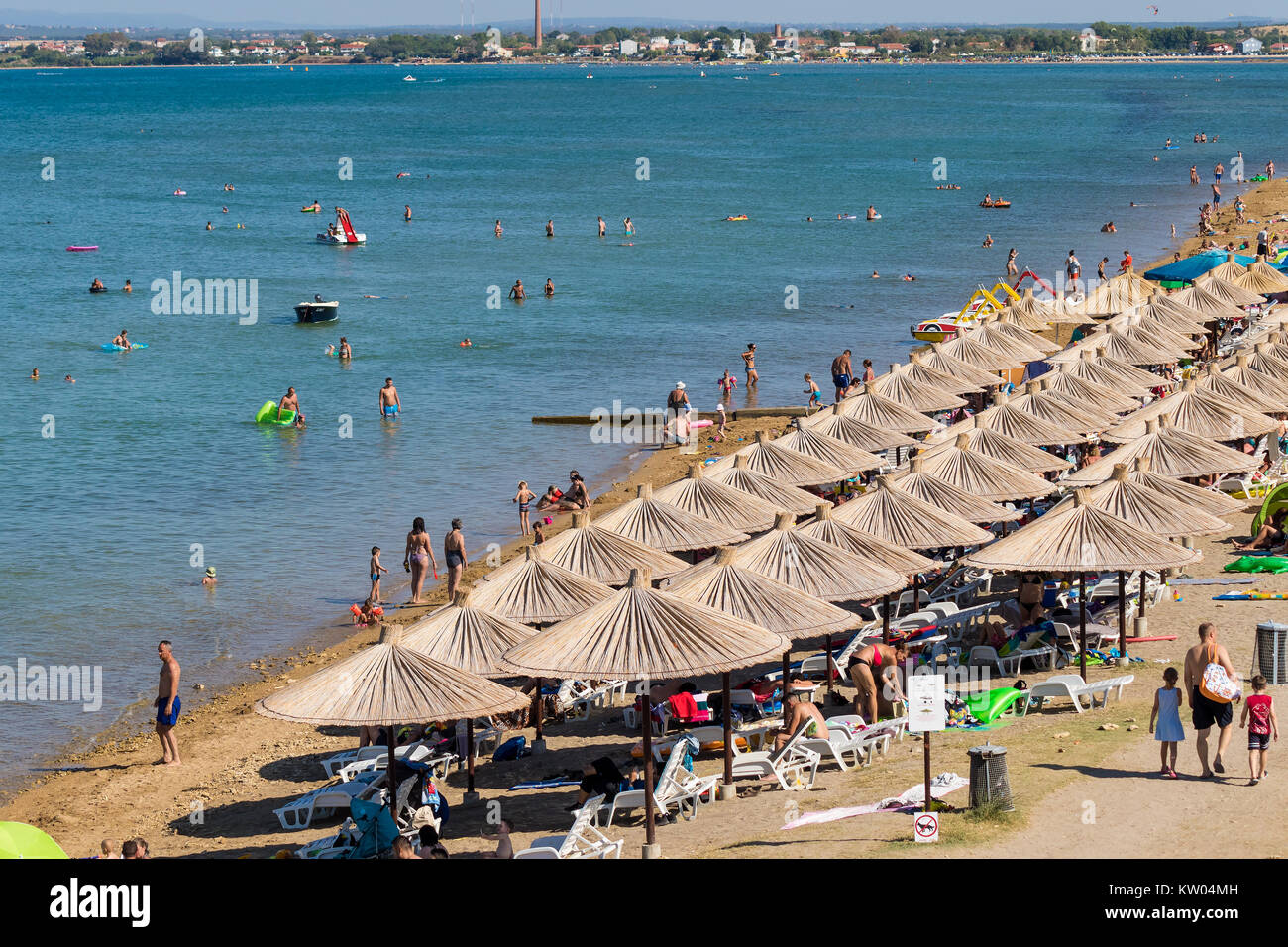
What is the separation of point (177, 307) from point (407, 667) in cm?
4340

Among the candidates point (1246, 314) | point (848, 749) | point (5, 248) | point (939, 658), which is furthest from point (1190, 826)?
point (5, 248)

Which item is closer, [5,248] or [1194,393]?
[1194,393]

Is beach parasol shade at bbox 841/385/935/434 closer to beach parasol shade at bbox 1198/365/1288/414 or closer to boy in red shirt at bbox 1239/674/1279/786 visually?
beach parasol shade at bbox 1198/365/1288/414

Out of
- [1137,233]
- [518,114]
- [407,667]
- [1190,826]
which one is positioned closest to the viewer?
[1190,826]

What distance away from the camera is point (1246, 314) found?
3169 cm

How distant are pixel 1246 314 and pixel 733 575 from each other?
22.0 m

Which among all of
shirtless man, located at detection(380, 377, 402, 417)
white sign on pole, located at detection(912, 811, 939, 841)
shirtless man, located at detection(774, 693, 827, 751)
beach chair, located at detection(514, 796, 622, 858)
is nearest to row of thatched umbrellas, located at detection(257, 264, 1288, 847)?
beach chair, located at detection(514, 796, 622, 858)

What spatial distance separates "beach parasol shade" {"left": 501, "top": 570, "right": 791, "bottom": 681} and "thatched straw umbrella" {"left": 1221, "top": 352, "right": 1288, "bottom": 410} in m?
13.5

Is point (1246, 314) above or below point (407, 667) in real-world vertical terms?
above

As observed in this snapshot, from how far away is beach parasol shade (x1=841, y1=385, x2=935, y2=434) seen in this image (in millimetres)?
21984

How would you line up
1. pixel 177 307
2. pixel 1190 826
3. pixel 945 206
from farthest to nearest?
pixel 945 206, pixel 177 307, pixel 1190 826
